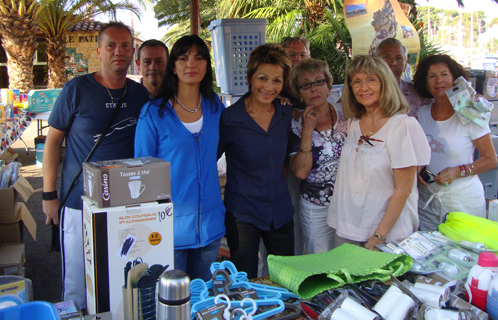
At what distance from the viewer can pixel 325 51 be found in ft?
28.9

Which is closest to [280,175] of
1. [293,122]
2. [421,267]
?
[293,122]

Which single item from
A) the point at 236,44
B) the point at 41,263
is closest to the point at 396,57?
the point at 236,44

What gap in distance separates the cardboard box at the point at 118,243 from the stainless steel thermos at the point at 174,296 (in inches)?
15.5

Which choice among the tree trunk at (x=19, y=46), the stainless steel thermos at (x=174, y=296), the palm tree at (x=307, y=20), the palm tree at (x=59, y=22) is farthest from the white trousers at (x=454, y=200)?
the palm tree at (x=59, y=22)

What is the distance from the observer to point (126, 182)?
1.32 meters

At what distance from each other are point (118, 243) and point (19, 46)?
14.2 meters

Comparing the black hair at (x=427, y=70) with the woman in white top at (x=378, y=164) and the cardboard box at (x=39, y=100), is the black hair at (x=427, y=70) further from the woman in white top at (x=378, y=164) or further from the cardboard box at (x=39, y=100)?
the cardboard box at (x=39, y=100)

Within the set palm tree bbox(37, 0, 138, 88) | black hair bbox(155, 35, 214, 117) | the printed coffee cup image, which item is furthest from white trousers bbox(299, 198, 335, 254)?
palm tree bbox(37, 0, 138, 88)

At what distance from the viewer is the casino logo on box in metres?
1.34

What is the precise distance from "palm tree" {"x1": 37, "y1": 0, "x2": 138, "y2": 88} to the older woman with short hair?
14347 mm

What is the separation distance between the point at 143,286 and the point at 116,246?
0.16 metres

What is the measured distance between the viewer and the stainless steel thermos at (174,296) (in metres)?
0.92

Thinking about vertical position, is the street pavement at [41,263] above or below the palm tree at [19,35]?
below

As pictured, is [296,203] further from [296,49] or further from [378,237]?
[296,49]
